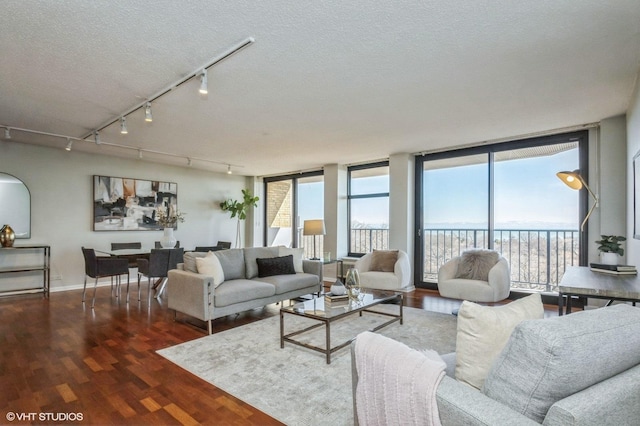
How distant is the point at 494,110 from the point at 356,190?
11.8 ft

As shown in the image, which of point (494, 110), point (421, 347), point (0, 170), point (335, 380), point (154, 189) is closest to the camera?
point (335, 380)

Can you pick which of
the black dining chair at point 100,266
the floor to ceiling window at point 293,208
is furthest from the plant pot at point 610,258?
the black dining chair at point 100,266

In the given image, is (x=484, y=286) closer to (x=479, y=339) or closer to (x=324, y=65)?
(x=479, y=339)

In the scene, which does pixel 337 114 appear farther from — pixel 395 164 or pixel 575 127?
pixel 575 127

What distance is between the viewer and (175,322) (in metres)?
3.89

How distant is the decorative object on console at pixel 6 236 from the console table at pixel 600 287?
6.80 metres

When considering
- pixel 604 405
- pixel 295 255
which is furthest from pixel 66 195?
pixel 604 405

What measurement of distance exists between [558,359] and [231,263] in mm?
3925

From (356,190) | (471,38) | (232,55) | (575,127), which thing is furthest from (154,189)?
(575,127)

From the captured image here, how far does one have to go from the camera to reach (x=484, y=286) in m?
3.85

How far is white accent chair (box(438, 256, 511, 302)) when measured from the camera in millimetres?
3816

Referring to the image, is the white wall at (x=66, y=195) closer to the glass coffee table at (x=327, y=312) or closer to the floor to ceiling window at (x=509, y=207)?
the glass coffee table at (x=327, y=312)

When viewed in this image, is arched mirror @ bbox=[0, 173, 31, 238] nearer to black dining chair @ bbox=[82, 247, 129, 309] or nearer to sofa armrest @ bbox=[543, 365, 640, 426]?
black dining chair @ bbox=[82, 247, 129, 309]

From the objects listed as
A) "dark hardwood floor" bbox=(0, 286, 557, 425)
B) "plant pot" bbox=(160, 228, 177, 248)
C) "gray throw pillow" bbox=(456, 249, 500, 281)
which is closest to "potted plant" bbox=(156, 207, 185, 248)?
"plant pot" bbox=(160, 228, 177, 248)
